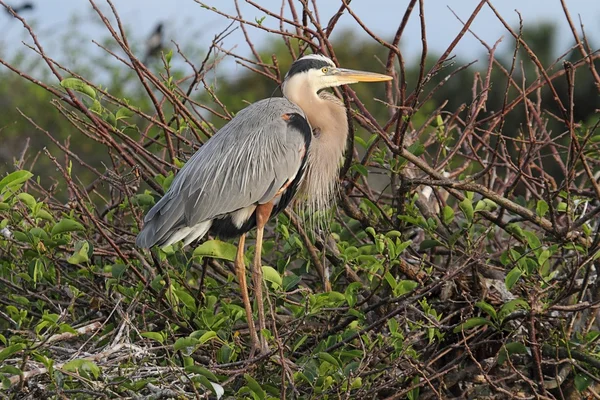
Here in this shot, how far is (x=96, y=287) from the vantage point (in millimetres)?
3219

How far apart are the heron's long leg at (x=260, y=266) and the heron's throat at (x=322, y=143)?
0.19 metres

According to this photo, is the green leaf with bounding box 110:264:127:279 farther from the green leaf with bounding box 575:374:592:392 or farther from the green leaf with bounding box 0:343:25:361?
the green leaf with bounding box 575:374:592:392

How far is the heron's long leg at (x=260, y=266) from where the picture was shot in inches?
124

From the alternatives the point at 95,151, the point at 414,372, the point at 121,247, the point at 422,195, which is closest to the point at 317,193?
the point at 422,195

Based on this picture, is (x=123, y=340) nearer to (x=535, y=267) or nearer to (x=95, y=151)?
(x=535, y=267)

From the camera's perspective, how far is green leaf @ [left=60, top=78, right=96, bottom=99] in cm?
304

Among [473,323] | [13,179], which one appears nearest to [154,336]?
[13,179]

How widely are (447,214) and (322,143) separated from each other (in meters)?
0.76

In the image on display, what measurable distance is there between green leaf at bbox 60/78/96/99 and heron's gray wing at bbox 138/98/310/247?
464mm

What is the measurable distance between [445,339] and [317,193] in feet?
2.87


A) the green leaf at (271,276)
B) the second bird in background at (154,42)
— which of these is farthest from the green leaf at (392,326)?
the second bird in background at (154,42)

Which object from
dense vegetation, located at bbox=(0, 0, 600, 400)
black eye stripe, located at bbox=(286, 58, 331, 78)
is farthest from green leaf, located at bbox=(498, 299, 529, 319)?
black eye stripe, located at bbox=(286, 58, 331, 78)

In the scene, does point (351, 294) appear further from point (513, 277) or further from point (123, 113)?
point (123, 113)

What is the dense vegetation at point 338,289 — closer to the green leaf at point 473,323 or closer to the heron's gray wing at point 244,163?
the green leaf at point 473,323
